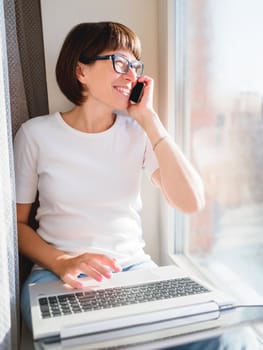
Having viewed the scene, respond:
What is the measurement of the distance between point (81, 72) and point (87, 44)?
0.27 ft

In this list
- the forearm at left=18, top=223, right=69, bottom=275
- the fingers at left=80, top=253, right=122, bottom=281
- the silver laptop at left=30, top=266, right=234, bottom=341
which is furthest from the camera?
the forearm at left=18, top=223, right=69, bottom=275

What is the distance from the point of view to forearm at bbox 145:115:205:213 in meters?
0.94

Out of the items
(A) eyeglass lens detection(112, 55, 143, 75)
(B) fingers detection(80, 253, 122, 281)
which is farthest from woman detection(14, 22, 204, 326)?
(B) fingers detection(80, 253, 122, 281)

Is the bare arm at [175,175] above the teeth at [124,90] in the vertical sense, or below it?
below

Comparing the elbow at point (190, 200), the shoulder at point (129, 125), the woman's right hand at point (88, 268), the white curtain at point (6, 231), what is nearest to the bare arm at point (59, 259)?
the woman's right hand at point (88, 268)

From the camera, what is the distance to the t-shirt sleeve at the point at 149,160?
3.47ft

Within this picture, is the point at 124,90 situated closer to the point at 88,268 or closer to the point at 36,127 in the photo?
the point at 36,127

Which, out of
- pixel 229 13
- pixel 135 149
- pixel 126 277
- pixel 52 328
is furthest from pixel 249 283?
pixel 229 13

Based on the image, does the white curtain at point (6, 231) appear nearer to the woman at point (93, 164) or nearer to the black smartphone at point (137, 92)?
the woman at point (93, 164)

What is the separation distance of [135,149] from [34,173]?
0.96ft

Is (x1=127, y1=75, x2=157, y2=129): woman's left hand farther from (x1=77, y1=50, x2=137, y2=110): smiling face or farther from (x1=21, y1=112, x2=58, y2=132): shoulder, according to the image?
(x1=21, y1=112, x2=58, y2=132): shoulder

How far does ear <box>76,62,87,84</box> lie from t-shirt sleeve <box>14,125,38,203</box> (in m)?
0.21

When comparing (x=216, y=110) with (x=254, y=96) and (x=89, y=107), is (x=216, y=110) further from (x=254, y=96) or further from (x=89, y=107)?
(x=89, y=107)

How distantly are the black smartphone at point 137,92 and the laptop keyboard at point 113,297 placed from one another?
49 centimetres
